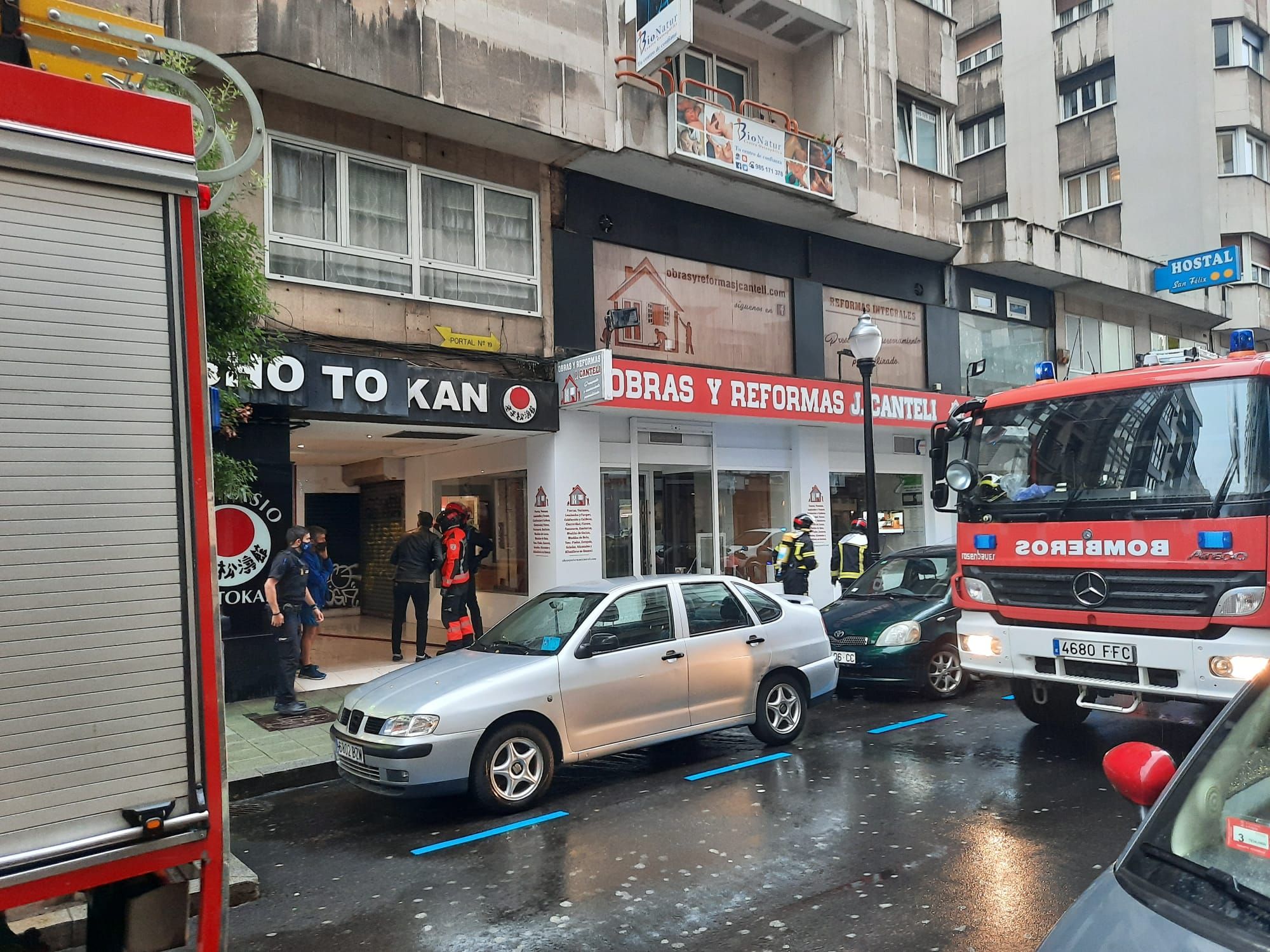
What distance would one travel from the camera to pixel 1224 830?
2.32 meters

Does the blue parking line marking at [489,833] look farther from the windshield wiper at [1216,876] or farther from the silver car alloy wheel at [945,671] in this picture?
the silver car alloy wheel at [945,671]

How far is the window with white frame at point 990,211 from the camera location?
2827cm

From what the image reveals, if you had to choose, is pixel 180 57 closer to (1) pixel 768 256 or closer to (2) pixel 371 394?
(2) pixel 371 394

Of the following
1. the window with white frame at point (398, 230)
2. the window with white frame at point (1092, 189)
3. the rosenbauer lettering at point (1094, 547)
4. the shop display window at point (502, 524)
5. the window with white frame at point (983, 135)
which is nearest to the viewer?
the rosenbauer lettering at point (1094, 547)

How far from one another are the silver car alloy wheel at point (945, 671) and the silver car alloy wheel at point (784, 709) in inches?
83.1

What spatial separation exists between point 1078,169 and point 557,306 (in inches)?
859

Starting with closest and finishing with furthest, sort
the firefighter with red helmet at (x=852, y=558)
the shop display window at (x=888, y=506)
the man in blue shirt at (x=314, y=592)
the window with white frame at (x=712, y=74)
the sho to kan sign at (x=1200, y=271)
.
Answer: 1. the man in blue shirt at (x=314, y=592)
2. the firefighter with red helmet at (x=852, y=558)
3. the window with white frame at (x=712, y=74)
4. the shop display window at (x=888, y=506)
5. the sho to kan sign at (x=1200, y=271)

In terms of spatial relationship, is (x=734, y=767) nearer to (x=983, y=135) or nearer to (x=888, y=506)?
(x=888, y=506)

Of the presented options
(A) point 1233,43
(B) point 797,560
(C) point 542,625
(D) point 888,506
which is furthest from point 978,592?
(A) point 1233,43

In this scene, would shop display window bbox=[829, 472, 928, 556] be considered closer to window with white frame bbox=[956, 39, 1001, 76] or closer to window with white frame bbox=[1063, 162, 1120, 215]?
window with white frame bbox=[1063, 162, 1120, 215]

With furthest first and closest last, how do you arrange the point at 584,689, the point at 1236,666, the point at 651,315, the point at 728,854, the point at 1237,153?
1. the point at 1237,153
2. the point at 651,315
3. the point at 584,689
4. the point at 1236,666
5. the point at 728,854

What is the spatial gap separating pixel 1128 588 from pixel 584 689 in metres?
3.96

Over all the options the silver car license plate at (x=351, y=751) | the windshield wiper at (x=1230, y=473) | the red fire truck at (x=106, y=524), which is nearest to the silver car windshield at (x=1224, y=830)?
the red fire truck at (x=106, y=524)

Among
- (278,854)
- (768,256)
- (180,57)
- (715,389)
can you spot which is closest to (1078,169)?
(768,256)
